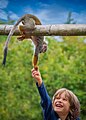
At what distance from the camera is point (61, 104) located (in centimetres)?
229

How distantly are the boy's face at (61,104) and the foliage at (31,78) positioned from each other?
7.44 metres

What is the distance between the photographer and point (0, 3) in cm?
1401

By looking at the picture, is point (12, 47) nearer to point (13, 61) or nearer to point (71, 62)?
point (13, 61)

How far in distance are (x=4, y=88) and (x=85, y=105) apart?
2136 millimetres

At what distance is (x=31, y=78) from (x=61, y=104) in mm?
8593

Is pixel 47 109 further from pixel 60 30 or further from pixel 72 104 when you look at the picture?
pixel 60 30

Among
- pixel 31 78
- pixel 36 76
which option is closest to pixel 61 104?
pixel 36 76

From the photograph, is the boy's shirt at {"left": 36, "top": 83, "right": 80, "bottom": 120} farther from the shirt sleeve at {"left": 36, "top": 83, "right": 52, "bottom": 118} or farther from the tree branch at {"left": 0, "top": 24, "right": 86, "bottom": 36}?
the tree branch at {"left": 0, "top": 24, "right": 86, "bottom": 36}

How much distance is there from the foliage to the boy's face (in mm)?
7443

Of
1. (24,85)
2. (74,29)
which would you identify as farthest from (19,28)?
(24,85)

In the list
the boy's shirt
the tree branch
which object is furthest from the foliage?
the boy's shirt

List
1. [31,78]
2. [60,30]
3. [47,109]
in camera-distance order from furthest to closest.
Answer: [31,78] → [60,30] → [47,109]

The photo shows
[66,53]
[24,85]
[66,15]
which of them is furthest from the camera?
[66,15]

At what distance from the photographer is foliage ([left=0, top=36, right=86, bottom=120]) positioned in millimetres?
10062
